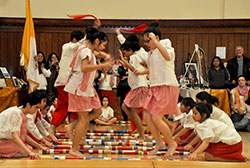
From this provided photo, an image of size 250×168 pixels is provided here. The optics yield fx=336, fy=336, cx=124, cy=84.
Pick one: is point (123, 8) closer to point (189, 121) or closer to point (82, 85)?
point (189, 121)

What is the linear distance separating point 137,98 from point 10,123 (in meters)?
1.67

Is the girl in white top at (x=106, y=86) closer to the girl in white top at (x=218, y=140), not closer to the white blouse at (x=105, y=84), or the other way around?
the white blouse at (x=105, y=84)

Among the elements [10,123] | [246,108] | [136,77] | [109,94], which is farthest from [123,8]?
[10,123]

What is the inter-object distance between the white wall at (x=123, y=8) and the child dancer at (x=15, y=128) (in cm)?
503

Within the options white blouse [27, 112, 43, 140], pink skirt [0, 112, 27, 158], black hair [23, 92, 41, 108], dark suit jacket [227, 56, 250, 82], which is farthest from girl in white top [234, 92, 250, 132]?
pink skirt [0, 112, 27, 158]

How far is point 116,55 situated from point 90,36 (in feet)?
14.9

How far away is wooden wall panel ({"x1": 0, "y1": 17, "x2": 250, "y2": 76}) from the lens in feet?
25.8

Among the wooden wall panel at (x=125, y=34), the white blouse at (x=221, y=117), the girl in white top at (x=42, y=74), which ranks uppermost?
the wooden wall panel at (x=125, y=34)

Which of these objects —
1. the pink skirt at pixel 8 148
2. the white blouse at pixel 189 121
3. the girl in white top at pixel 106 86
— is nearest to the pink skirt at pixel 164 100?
the white blouse at pixel 189 121

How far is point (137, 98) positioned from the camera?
432 centimetres

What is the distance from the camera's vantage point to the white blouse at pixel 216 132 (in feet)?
10.8

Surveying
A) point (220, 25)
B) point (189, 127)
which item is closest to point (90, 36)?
point (189, 127)

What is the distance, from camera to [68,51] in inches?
168

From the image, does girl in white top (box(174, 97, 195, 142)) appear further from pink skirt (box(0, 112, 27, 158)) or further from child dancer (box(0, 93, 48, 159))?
pink skirt (box(0, 112, 27, 158))
